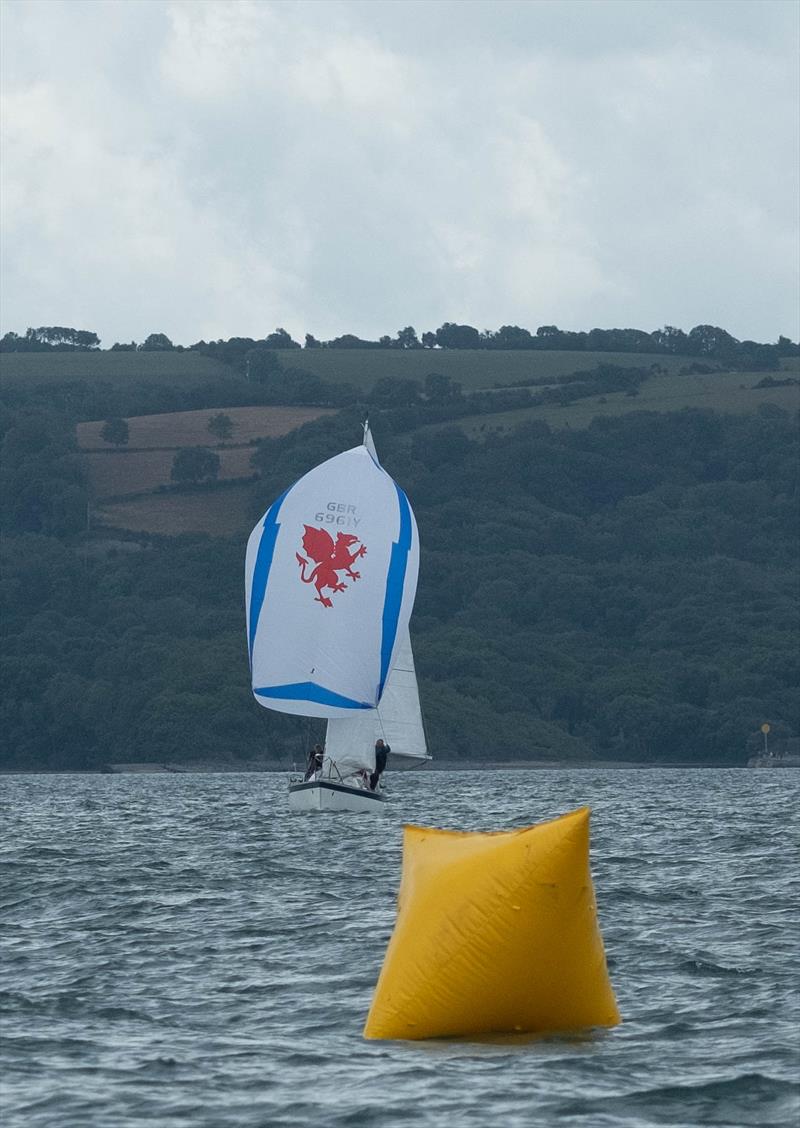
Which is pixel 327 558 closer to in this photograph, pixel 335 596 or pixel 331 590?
pixel 331 590

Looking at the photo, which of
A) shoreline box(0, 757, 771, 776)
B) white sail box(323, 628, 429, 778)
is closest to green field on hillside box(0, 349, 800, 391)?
shoreline box(0, 757, 771, 776)

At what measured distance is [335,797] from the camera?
139 ft

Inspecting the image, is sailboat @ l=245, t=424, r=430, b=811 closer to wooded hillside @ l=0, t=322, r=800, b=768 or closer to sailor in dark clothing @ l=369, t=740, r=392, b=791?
sailor in dark clothing @ l=369, t=740, r=392, b=791

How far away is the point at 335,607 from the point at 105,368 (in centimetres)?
15223

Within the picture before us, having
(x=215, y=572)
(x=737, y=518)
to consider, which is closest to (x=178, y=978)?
(x=215, y=572)

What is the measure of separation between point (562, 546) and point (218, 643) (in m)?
33.2

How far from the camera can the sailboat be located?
41.8m

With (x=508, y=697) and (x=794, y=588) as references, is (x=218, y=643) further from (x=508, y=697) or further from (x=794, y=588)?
(x=794, y=588)

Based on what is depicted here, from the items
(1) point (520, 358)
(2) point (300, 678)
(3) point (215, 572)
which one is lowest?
(2) point (300, 678)

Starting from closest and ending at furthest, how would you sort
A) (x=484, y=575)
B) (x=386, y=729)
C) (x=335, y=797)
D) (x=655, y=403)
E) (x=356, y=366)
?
(x=335, y=797), (x=386, y=729), (x=484, y=575), (x=655, y=403), (x=356, y=366)

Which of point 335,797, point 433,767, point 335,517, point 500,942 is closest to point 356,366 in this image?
point 433,767

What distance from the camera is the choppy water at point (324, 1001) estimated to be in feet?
38.3

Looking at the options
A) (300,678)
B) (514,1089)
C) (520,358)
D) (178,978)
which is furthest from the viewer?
(520,358)

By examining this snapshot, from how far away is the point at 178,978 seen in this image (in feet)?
53.7
